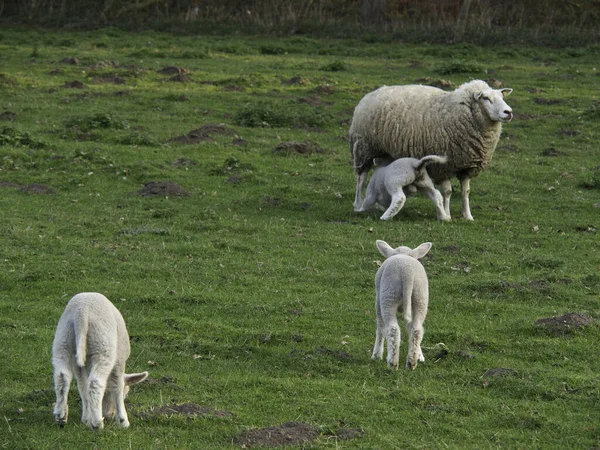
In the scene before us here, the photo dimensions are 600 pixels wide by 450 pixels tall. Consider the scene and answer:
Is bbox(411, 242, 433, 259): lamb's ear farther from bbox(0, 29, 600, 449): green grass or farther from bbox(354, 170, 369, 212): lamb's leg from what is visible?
bbox(354, 170, 369, 212): lamb's leg

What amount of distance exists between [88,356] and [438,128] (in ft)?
34.4

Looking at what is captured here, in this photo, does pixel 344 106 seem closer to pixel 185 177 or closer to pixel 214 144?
pixel 214 144

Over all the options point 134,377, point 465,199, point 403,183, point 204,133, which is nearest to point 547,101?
point 204,133

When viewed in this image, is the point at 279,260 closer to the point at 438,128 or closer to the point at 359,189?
the point at 359,189

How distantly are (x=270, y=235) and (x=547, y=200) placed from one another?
544 centimetres

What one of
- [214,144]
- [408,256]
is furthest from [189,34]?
[408,256]

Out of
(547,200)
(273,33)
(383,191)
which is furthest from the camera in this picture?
(273,33)

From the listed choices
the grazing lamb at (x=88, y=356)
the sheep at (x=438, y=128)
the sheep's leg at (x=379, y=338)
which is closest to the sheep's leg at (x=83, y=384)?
the grazing lamb at (x=88, y=356)

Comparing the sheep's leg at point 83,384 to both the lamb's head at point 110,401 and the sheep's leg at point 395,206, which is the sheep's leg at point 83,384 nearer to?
the lamb's head at point 110,401

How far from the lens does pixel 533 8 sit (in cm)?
4144

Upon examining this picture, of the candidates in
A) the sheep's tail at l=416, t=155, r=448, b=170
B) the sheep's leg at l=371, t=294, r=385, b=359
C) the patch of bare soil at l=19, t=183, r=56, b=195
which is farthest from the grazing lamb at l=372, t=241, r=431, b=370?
the patch of bare soil at l=19, t=183, r=56, b=195

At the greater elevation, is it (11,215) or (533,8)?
(533,8)

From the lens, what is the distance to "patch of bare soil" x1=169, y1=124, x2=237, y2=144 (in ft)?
72.6

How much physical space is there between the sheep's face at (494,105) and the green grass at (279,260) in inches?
66.7
